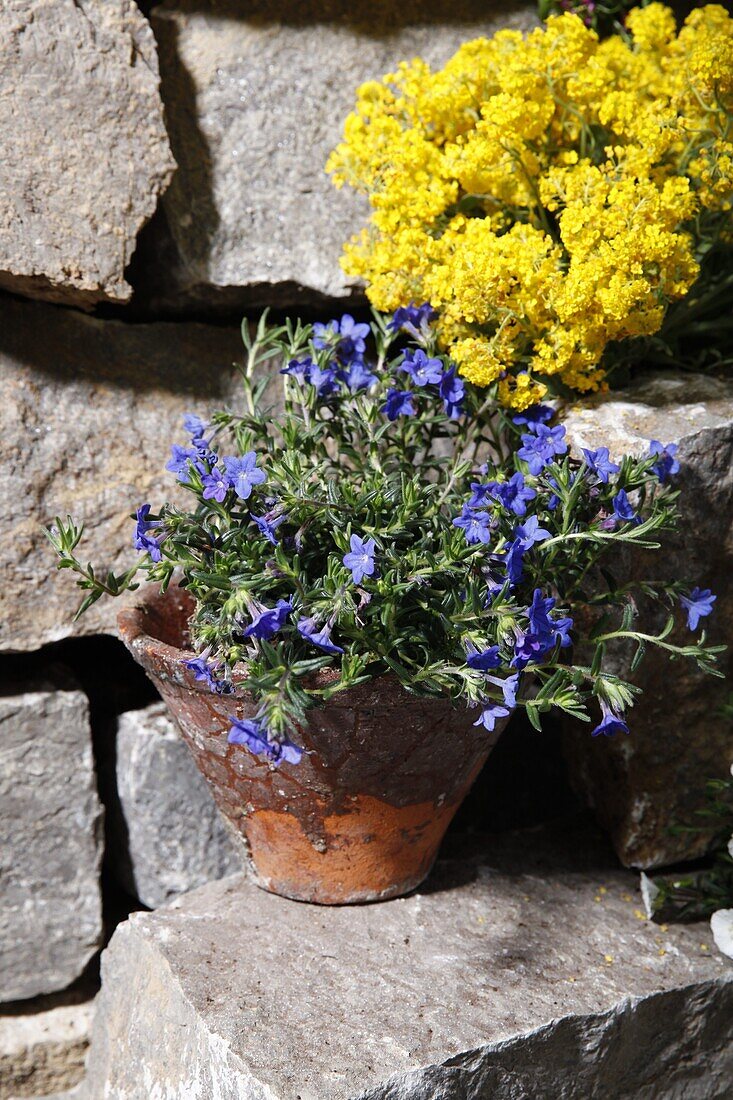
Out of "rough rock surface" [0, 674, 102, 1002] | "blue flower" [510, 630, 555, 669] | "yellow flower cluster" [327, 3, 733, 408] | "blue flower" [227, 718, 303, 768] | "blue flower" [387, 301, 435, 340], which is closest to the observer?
"blue flower" [227, 718, 303, 768]

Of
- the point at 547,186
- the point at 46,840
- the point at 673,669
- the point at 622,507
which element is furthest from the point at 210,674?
the point at 547,186

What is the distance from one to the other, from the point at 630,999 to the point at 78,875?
916 mm

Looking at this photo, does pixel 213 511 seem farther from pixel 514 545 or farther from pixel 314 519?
pixel 514 545

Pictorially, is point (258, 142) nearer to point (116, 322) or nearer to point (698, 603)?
point (116, 322)

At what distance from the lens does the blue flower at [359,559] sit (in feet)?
4.02

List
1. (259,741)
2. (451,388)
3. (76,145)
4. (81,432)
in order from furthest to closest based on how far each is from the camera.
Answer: (81,432)
(76,145)
(451,388)
(259,741)

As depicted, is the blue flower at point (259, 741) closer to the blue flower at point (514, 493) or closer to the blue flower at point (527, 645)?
the blue flower at point (527, 645)

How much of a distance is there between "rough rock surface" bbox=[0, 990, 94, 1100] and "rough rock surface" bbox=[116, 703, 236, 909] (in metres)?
Answer: 0.25

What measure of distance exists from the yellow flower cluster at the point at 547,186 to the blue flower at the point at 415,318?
0.03 m

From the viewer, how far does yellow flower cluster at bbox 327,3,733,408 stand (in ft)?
4.77

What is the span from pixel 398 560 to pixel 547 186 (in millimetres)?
637

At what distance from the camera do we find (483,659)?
4.02 ft

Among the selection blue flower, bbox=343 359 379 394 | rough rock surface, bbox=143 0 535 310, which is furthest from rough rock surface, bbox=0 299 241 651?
blue flower, bbox=343 359 379 394

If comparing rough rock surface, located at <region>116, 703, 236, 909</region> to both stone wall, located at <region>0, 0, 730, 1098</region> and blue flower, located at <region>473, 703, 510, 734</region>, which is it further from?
blue flower, located at <region>473, 703, 510, 734</region>
